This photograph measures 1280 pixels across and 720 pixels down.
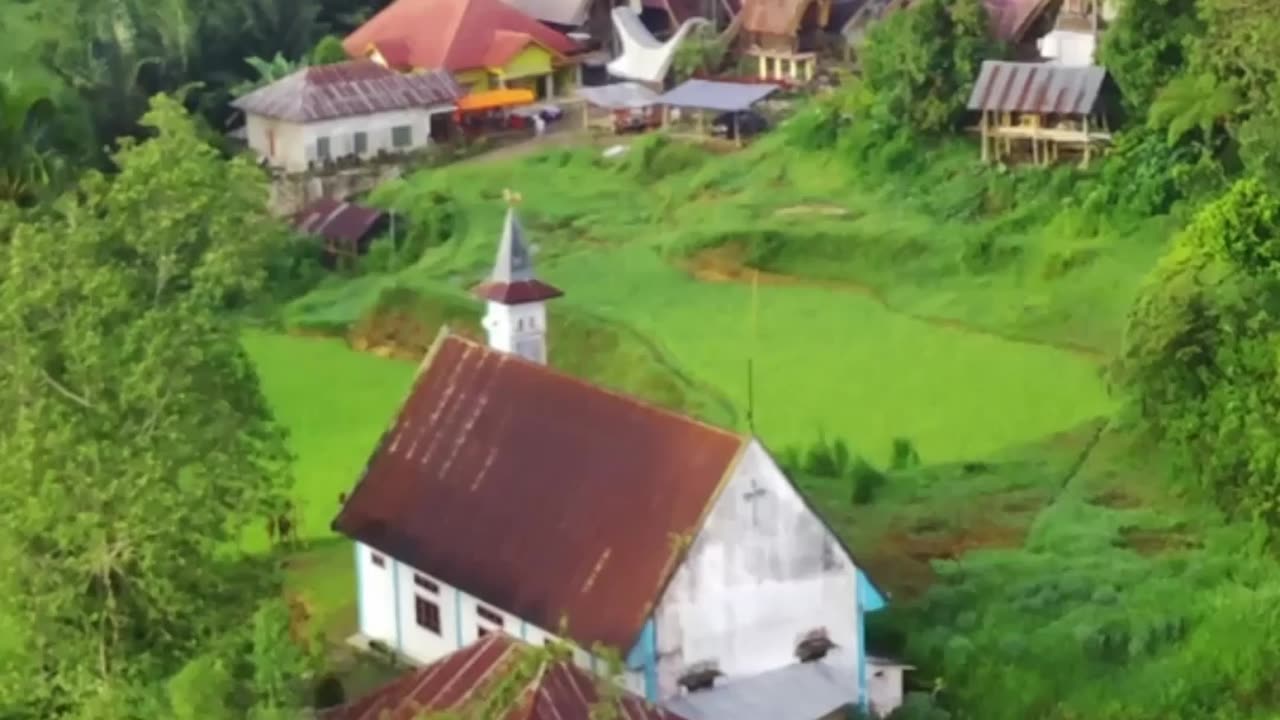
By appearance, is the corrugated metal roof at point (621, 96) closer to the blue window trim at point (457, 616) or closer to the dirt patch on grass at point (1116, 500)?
the dirt patch on grass at point (1116, 500)

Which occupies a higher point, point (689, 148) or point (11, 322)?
point (11, 322)

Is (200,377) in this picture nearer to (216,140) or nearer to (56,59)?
(216,140)

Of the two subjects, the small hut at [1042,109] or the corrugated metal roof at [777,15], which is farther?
the corrugated metal roof at [777,15]

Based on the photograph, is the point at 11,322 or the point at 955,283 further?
the point at 955,283

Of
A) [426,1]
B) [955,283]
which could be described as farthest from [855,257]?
[426,1]

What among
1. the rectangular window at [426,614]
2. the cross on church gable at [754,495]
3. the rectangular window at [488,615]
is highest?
the cross on church gable at [754,495]

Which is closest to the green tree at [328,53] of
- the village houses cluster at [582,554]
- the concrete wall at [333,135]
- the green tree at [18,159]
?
the concrete wall at [333,135]
